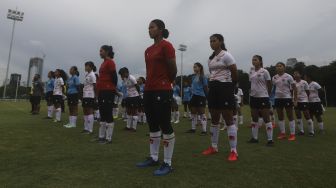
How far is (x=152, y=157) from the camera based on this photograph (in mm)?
5230

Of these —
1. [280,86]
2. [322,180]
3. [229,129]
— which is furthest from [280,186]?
[280,86]

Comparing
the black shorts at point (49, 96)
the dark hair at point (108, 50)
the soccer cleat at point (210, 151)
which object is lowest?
the soccer cleat at point (210, 151)

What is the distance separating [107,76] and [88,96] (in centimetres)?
246

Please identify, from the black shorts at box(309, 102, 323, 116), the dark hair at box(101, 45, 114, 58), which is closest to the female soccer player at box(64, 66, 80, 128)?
the dark hair at box(101, 45, 114, 58)

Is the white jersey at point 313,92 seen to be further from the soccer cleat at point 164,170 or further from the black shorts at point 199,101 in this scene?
the soccer cleat at point 164,170

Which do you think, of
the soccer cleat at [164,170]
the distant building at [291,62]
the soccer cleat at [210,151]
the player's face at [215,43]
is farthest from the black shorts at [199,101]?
the distant building at [291,62]

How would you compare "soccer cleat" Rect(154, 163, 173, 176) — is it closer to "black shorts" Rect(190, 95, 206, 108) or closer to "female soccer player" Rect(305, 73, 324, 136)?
"black shorts" Rect(190, 95, 206, 108)

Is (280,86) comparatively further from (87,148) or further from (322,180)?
(87,148)

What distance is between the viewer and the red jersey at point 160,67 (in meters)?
5.00

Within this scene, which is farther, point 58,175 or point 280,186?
point 58,175

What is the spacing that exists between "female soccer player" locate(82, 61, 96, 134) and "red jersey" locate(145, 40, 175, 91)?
17.1 ft

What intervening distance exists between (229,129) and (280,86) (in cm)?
383

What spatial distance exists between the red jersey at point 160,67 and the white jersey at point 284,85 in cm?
519

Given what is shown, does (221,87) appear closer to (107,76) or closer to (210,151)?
(210,151)
